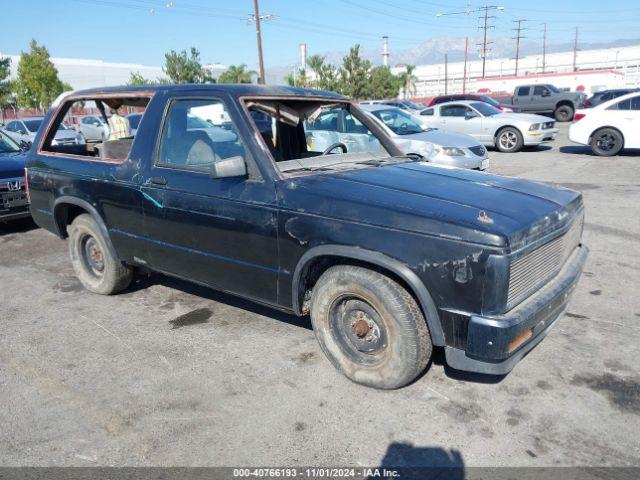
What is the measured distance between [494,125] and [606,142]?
2989mm

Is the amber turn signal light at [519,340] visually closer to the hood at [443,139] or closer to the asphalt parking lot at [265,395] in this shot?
the asphalt parking lot at [265,395]

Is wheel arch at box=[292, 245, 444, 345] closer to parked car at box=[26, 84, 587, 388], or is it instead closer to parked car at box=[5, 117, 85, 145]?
parked car at box=[26, 84, 587, 388]

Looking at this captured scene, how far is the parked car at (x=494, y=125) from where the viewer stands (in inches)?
579

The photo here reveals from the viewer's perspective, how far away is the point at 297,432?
2785 mm

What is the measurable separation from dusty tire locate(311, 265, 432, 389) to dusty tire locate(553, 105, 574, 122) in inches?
1056

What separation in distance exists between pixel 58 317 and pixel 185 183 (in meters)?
1.84

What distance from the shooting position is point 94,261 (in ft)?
16.1

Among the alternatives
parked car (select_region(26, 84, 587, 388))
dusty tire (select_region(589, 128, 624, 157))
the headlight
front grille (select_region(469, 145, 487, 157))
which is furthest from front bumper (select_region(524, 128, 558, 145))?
parked car (select_region(26, 84, 587, 388))

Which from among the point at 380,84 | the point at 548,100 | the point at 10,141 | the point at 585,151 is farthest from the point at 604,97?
the point at 380,84

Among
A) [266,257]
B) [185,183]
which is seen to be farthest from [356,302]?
[185,183]

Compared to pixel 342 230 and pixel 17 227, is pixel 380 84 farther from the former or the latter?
pixel 342 230

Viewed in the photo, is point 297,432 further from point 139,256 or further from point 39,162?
point 39,162

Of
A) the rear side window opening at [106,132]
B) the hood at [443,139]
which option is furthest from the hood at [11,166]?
the hood at [443,139]

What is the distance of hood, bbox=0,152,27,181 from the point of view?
6.95 metres
